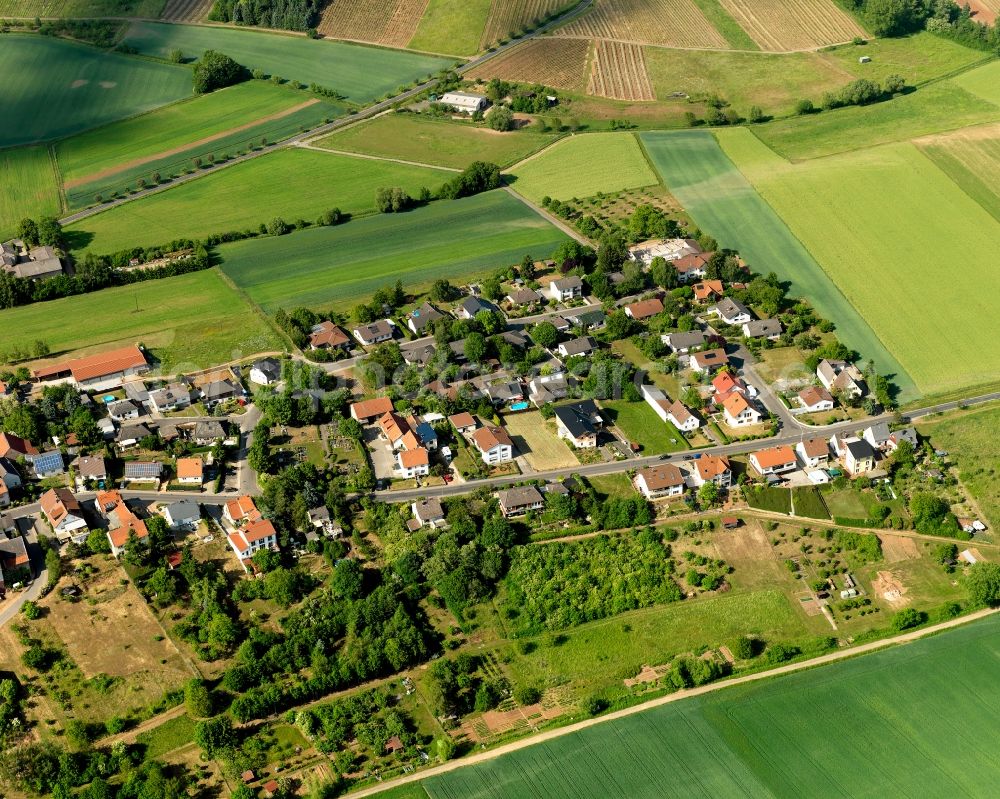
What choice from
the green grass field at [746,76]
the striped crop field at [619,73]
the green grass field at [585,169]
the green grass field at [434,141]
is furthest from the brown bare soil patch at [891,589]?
the striped crop field at [619,73]

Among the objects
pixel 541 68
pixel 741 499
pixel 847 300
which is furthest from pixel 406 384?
pixel 541 68

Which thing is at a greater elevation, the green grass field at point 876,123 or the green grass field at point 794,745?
the green grass field at point 876,123

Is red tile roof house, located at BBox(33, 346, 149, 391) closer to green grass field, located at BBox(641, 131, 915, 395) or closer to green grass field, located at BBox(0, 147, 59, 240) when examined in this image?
green grass field, located at BBox(0, 147, 59, 240)

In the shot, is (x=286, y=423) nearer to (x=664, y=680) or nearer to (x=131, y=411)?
(x=131, y=411)

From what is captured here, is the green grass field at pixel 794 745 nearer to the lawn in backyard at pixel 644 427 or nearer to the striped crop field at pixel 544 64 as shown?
the lawn in backyard at pixel 644 427

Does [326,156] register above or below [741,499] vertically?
above
